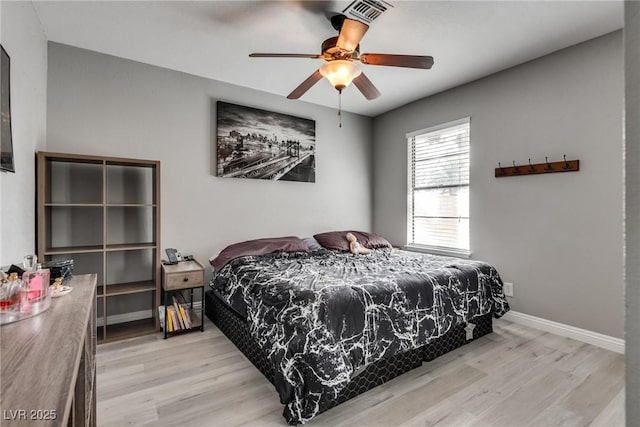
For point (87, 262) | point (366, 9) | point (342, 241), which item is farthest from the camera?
point (342, 241)

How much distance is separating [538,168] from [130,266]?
414 centimetres

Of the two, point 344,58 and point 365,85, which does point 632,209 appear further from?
point 365,85

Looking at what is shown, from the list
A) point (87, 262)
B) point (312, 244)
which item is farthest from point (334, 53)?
point (87, 262)

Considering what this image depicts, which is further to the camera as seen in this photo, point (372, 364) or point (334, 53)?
point (334, 53)

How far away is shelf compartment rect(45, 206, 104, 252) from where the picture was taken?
271 cm

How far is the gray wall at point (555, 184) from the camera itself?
2.59 meters

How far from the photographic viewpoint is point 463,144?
370cm

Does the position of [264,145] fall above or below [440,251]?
above

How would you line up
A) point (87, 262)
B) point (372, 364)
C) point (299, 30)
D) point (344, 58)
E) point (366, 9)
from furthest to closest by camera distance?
point (87, 262), point (299, 30), point (344, 58), point (366, 9), point (372, 364)

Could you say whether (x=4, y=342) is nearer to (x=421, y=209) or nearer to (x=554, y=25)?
(x=554, y=25)

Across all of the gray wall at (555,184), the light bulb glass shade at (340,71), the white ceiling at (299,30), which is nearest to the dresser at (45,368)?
the light bulb glass shade at (340,71)

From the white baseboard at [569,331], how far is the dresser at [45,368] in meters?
3.55

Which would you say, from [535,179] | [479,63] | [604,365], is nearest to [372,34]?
[479,63]

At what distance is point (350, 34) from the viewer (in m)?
2.04
